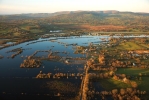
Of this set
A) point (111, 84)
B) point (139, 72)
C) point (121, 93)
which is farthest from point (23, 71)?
point (139, 72)

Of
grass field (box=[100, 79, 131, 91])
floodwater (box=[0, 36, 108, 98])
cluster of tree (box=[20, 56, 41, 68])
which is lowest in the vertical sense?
grass field (box=[100, 79, 131, 91])

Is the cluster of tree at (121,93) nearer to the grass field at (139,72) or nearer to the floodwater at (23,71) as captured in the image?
the grass field at (139,72)

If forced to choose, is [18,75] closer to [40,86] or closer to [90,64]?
[40,86]

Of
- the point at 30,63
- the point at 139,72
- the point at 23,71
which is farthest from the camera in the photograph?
the point at 30,63

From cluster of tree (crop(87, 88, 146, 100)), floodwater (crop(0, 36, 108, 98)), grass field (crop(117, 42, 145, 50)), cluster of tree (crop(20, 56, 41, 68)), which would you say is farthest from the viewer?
grass field (crop(117, 42, 145, 50))

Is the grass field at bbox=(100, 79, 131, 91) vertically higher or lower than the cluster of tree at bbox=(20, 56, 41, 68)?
lower

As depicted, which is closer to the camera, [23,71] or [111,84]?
[111,84]

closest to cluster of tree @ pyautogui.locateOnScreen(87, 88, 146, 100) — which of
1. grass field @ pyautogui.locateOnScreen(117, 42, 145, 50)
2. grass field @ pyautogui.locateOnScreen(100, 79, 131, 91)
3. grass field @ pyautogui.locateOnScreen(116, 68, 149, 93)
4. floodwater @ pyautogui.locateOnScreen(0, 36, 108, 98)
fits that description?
grass field @ pyautogui.locateOnScreen(100, 79, 131, 91)

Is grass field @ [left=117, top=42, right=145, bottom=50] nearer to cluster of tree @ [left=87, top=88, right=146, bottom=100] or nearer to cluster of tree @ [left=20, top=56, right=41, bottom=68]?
cluster of tree @ [left=20, top=56, right=41, bottom=68]

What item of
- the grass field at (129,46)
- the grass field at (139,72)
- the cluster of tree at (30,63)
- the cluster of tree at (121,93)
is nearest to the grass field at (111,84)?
the cluster of tree at (121,93)

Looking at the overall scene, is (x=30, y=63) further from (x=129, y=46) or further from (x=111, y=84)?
(x=129, y=46)

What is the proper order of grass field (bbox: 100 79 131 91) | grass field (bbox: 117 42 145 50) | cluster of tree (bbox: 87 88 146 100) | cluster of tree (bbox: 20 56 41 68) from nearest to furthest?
cluster of tree (bbox: 87 88 146 100) → grass field (bbox: 100 79 131 91) → cluster of tree (bbox: 20 56 41 68) → grass field (bbox: 117 42 145 50)
